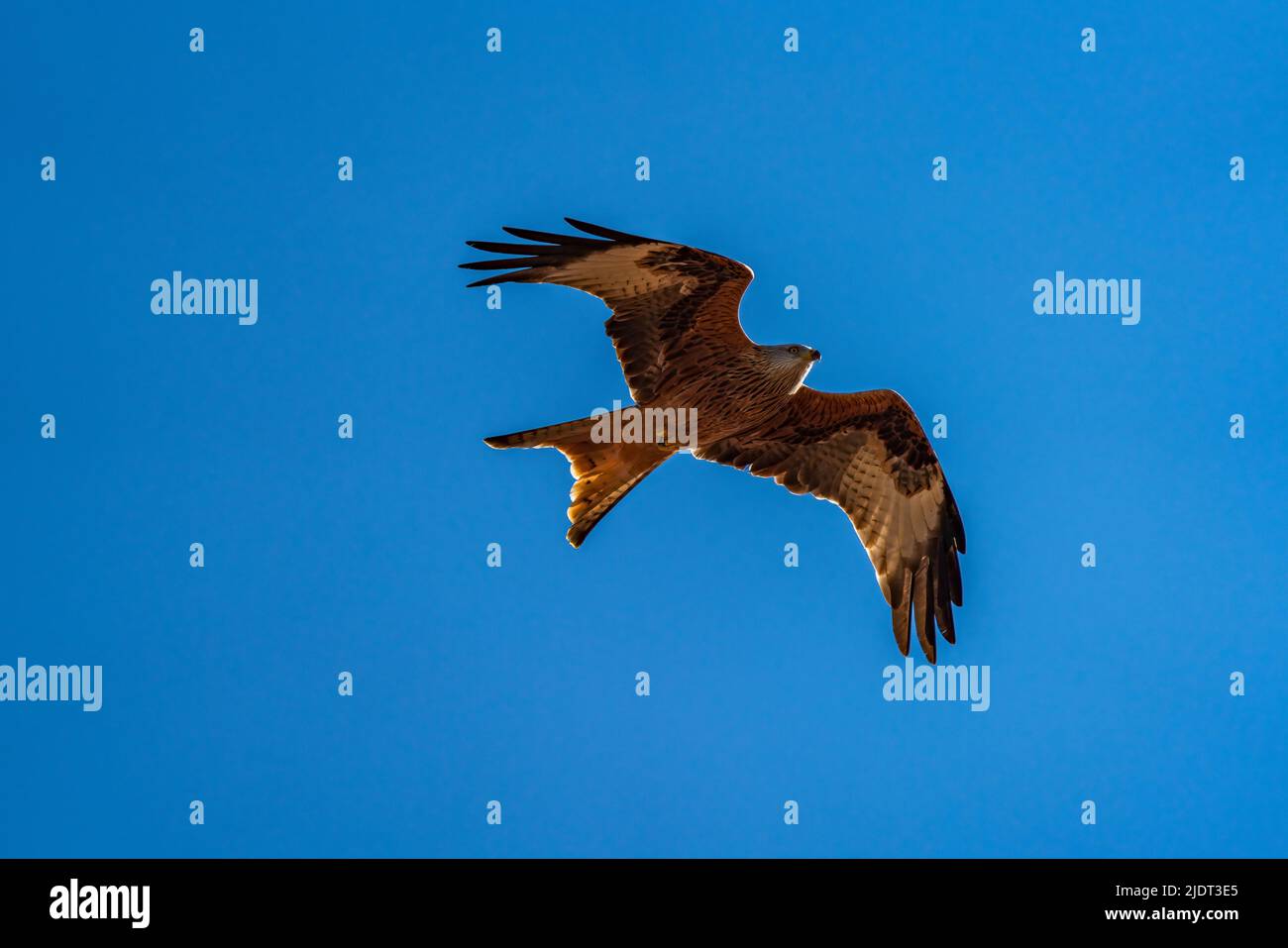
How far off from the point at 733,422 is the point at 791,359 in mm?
802

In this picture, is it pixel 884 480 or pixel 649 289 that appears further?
pixel 884 480

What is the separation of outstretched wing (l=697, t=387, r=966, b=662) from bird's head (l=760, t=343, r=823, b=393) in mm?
652

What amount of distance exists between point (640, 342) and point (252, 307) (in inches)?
177

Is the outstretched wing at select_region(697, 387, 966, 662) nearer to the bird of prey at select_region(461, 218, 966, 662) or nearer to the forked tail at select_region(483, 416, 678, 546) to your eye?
the bird of prey at select_region(461, 218, 966, 662)

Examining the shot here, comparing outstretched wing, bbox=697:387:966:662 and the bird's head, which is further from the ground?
the bird's head

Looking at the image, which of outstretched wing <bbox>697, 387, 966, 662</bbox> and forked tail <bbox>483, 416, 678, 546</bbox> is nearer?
forked tail <bbox>483, 416, 678, 546</bbox>

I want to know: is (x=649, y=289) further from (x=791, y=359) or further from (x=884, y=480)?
(x=884, y=480)

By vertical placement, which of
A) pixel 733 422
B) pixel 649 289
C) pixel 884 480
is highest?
pixel 649 289

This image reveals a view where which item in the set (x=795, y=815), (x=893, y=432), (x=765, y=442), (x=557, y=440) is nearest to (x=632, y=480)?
(x=557, y=440)

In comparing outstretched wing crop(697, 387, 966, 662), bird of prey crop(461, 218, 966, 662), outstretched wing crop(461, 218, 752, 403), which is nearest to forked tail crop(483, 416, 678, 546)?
bird of prey crop(461, 218, 966, 662)

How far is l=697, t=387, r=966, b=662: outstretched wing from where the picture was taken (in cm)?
1166

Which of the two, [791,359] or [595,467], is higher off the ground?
[791,359]

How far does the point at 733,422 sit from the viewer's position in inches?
448

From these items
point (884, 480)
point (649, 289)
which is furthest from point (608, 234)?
point (884, 480)
